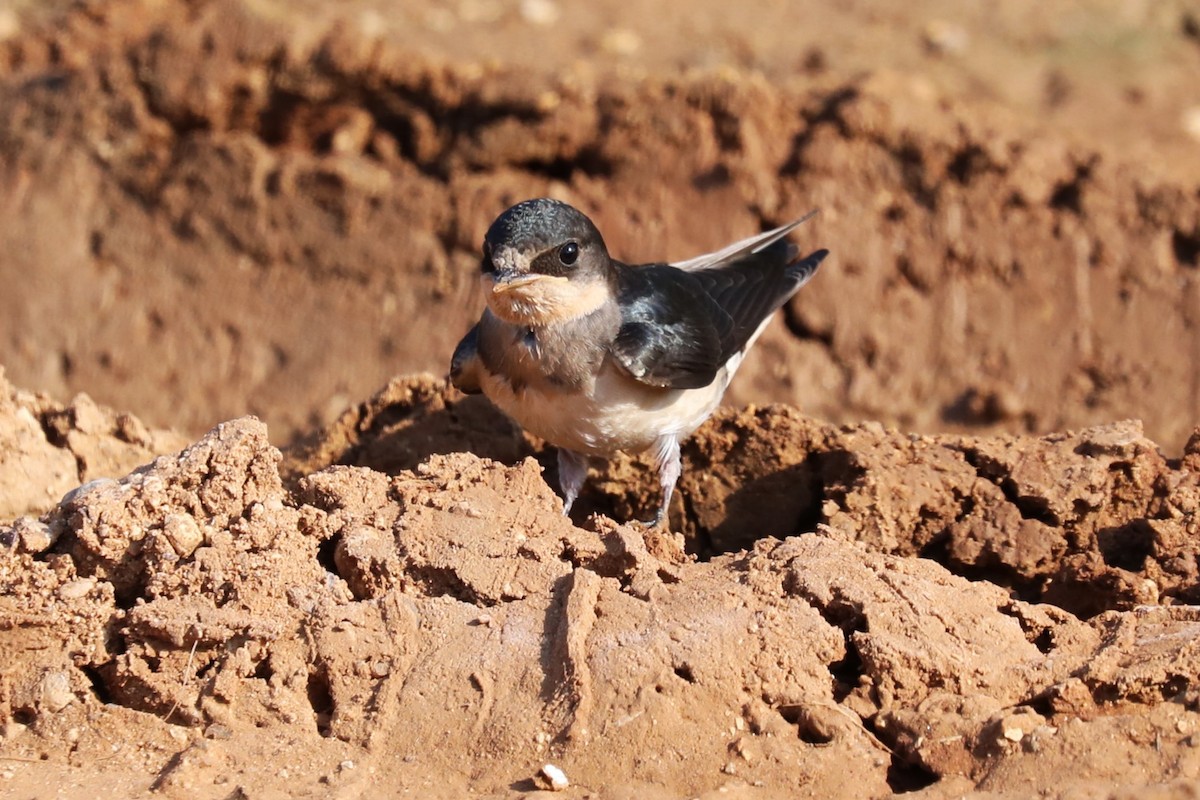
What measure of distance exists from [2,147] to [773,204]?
565 cm

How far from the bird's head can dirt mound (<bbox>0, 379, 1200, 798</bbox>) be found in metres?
0.98

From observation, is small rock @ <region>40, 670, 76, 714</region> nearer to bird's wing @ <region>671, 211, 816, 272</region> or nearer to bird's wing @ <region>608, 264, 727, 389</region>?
bird's wing @ <region>608, 264, 727, 389</region>

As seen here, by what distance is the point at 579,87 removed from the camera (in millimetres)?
10398

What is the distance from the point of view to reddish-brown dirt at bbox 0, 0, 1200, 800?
162 inches

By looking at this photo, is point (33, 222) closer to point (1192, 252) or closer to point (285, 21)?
point (285, 21)

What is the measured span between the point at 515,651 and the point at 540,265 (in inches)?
78.7

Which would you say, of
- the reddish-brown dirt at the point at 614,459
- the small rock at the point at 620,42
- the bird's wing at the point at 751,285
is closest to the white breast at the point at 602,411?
the reddish-brown dirt at the point at 614,459

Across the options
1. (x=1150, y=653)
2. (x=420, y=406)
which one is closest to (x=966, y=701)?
(x=1150, y=653)

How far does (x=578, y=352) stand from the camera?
5.92 m

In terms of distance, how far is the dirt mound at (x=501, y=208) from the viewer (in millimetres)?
10047

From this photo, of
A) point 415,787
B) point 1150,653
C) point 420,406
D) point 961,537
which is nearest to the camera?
point 415,787

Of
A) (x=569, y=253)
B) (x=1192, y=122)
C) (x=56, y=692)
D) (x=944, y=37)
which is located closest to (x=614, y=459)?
(x=569, y=253)

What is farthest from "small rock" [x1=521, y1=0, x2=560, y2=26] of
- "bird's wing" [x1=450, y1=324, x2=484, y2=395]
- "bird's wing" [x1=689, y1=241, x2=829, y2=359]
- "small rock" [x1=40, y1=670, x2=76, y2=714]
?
"small rock" [x1=40, y1=670, x2=76, y2=714]

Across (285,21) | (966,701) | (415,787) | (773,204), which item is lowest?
(415,787)
